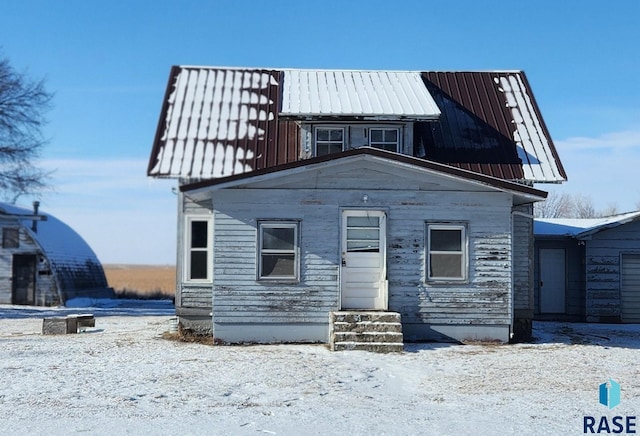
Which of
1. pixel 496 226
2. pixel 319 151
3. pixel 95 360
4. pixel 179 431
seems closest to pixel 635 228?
pixel 496 226

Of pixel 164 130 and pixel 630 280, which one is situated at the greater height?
pixel 164 130

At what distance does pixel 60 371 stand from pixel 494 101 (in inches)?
524

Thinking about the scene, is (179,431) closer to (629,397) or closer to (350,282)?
(629,397)

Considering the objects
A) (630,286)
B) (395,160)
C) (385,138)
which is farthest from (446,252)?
(630,286)

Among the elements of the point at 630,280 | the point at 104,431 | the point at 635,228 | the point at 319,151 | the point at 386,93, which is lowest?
the point at 104,431

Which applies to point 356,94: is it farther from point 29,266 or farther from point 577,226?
point 29,266

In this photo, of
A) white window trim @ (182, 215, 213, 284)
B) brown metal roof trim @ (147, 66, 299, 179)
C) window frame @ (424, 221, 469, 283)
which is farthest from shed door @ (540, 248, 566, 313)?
white window trim @ (182, 215, 213, 284)

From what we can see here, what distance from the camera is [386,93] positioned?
1884 centimetres

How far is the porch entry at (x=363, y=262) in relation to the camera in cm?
1523

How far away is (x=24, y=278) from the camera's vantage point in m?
30.3

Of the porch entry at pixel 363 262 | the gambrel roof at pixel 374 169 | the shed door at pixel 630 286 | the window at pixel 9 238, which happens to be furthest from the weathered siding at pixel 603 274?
the window at pixel 9 238

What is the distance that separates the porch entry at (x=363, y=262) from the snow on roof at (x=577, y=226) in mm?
8533

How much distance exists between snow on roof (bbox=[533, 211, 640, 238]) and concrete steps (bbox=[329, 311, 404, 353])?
9.37m

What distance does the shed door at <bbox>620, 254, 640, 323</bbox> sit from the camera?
846 inches
